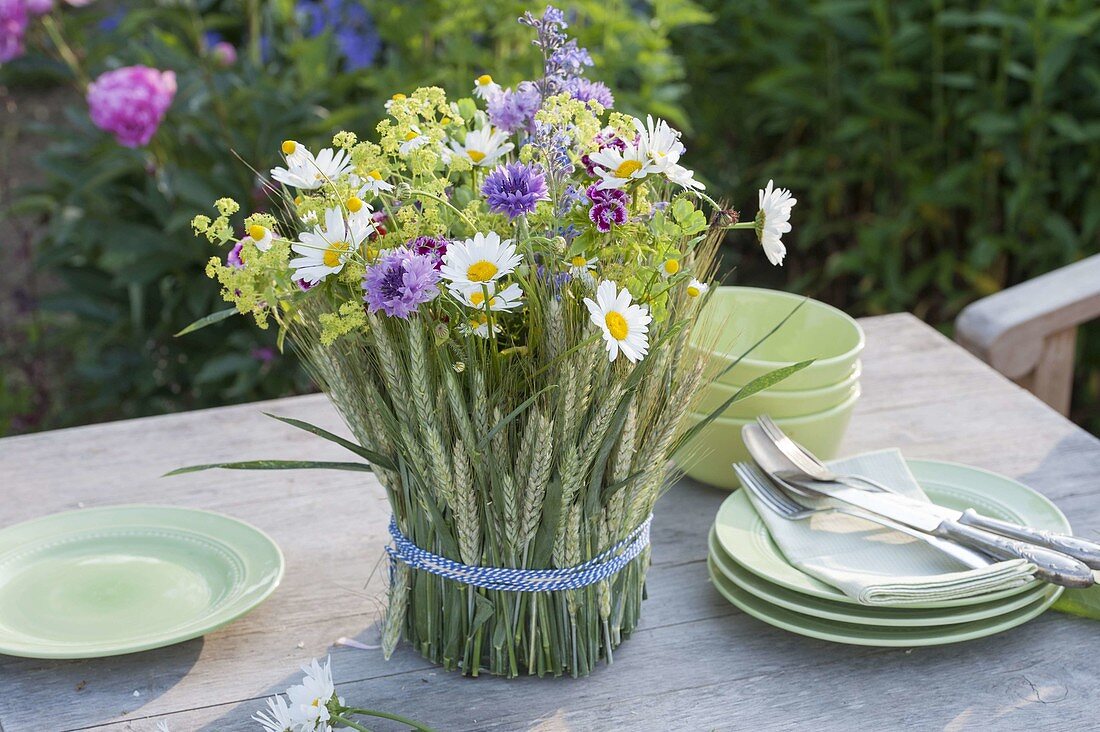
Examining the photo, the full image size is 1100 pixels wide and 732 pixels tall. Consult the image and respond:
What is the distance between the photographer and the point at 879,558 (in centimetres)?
105

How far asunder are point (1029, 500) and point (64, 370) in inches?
118

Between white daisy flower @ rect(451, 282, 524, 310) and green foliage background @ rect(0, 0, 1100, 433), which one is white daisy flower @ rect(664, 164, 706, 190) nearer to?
white daisy flower @ rect(451, 282, 524, 310)

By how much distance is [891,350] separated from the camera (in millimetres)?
1592

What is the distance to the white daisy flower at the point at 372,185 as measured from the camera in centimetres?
83

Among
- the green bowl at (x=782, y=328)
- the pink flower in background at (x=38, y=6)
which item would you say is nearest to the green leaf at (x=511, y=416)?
the green bowl at (x=782, y=328)

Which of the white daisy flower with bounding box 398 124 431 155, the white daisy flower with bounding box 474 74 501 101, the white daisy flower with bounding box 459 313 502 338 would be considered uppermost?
the white daisy flower with bounding box 474 74 501 101

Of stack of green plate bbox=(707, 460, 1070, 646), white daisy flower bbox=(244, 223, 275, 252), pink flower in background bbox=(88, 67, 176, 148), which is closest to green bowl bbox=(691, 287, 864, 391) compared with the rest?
stack of green plate bbox=(707, 460, 1070, 646)

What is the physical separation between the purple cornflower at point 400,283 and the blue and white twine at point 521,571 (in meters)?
0.23

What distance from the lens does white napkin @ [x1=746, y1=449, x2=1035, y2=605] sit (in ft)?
3.06

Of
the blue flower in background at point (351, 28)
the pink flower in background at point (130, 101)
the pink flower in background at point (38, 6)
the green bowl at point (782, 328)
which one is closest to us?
the green bowl at point (782, 328)

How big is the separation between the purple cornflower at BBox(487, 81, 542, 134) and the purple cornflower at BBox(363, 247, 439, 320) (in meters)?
0.20

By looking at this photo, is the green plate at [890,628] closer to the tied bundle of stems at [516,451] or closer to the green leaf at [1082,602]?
the green leaf at [1082,602]

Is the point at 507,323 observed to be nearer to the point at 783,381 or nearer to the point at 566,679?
the point at 566,679

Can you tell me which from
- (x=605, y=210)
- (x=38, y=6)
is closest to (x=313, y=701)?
(x=605, y=210)
